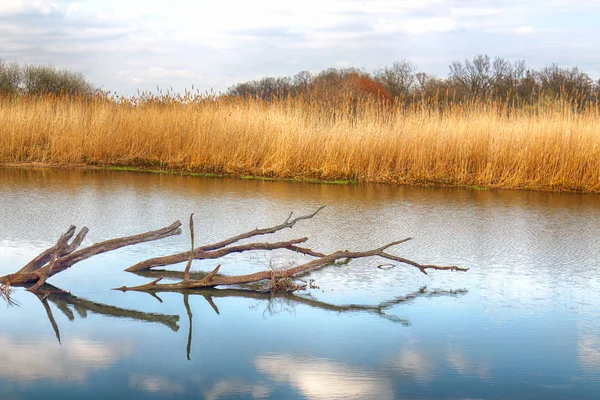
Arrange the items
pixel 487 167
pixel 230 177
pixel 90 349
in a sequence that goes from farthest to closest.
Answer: pixel 230 177, pixel 487 167, pixel 90 349

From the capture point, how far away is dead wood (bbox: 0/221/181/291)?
4.36 metres

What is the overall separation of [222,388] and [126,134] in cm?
1055

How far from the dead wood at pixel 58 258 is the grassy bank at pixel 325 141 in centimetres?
682

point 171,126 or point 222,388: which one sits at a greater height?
point 171,126

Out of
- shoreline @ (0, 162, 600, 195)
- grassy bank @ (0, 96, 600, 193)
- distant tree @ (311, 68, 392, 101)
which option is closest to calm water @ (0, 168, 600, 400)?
shoreline @ (0, 162, 600, 195)

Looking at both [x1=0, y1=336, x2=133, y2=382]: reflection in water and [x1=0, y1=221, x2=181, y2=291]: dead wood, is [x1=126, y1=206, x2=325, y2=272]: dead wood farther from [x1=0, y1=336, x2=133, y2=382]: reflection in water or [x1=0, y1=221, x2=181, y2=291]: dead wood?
[x1=0, y1=336, x2=133, y2=382]: reflection in water

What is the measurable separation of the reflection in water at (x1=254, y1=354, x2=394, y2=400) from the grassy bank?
Result: 8.02 meters

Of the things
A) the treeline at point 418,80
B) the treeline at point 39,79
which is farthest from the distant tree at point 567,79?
the treeline at point 39,79

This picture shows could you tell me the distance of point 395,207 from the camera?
8383 mm

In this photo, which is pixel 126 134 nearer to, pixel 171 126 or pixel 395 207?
pixel 171 126

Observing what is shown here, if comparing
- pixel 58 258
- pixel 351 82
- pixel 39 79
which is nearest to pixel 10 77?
pixel 39 79

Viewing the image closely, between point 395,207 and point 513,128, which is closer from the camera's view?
point 395,207

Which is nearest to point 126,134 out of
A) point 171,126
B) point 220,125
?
point 171,126

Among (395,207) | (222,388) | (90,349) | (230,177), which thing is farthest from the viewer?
(230,177)
